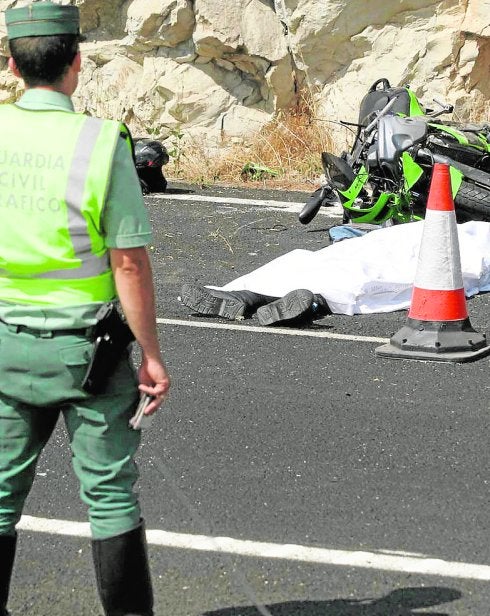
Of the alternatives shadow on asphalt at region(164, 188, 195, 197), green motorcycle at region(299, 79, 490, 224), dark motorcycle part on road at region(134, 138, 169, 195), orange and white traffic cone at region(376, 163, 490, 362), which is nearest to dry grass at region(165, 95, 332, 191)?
shadow on asphalt at region(164, 188, 195, 197)

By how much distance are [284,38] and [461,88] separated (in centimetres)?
243

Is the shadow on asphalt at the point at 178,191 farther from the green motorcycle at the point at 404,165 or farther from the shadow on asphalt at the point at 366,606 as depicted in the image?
the shadow on asphalt at the point at 366,606

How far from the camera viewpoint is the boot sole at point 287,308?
7.02 m

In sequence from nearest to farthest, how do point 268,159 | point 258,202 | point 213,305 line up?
1. point 213,305
2. point 258,202
3. point 268,159

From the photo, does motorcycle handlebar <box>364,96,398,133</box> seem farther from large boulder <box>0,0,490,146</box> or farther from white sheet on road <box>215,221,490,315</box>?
large boulder <box>0,0,490,146</box>

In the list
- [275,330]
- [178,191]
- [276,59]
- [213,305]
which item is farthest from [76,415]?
[276,59]

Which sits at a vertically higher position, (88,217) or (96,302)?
(88,217)

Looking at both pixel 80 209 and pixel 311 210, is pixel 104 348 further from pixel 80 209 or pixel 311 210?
pixel 311 210

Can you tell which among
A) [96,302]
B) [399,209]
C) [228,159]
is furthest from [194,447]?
[228,159]

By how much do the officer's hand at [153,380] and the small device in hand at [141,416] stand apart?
0.04 feet

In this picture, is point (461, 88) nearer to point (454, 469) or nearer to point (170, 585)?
point (454, 469)

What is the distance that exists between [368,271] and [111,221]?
15.5 feet

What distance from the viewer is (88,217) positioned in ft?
9.61

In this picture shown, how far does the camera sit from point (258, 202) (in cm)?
1145
